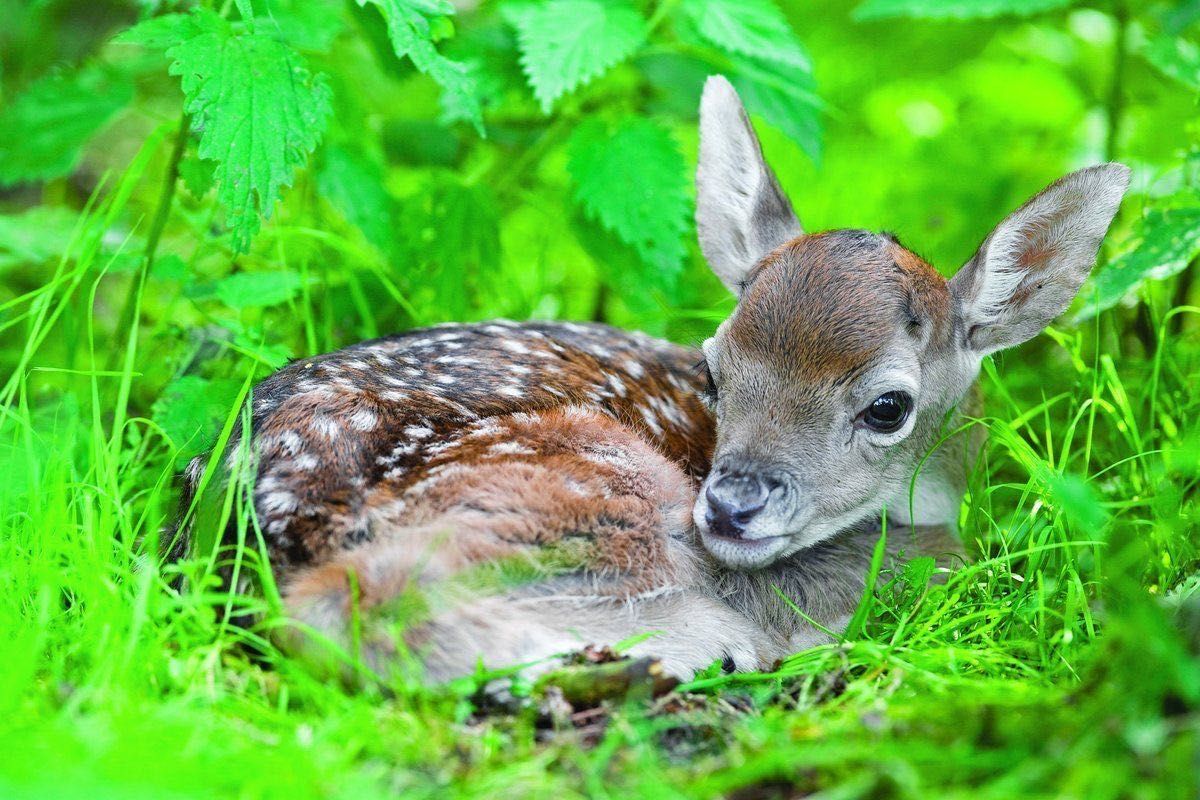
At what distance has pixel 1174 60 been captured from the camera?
4.42m

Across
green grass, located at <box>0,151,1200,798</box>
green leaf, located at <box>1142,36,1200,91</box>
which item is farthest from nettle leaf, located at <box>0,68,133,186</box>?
green leaf, located at <box>1142,36,1200,91</box>

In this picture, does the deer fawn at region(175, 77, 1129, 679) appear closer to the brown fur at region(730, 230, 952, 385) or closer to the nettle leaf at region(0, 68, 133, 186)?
the brown fur at region(730, 230, 952, 385)

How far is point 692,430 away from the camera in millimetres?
4070

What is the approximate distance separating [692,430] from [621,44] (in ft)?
4.67

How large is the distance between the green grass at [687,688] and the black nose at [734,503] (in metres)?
0.41

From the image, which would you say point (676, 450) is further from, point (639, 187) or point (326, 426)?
point (326, 426)

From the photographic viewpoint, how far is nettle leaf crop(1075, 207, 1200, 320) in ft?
12.7

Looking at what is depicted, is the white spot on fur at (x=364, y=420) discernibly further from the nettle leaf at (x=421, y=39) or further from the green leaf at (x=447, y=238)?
the green leaf at (x=447, y=238)

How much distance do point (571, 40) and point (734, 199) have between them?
827mm

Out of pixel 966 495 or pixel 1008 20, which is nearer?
pixel 966 495

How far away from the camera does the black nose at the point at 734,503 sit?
3.28 metres

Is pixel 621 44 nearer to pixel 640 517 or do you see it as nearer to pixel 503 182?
pixel 503 182

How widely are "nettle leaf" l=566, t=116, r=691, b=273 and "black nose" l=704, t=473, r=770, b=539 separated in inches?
52.3

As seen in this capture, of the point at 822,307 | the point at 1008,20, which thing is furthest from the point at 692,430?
the point at 1008,20
